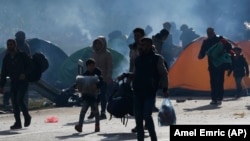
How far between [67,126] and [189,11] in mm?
31736

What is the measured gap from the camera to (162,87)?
34.6 ft

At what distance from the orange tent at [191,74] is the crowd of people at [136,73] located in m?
1.09

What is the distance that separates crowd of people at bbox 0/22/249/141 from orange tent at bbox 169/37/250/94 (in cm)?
109

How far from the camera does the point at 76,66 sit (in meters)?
25.5

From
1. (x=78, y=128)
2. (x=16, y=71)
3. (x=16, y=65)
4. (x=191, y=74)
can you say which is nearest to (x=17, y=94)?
(x=16, y=71)

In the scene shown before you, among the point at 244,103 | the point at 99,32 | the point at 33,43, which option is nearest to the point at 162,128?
the point at 244,103

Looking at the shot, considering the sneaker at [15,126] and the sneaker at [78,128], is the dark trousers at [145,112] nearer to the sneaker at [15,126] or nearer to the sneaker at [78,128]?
the sneaker at [78,128]

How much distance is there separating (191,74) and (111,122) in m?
7.99

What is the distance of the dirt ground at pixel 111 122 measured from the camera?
39.8 feet

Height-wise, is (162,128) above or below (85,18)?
below

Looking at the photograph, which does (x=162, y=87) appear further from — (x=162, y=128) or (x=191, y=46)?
(x=191, y=46)

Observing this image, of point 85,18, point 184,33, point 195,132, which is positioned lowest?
point 195,132

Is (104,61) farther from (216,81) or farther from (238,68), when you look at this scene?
(238,68)

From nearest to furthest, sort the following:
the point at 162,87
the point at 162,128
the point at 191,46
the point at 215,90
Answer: the point at 162,87, the point at 162,128, the point at 215,90, the point at 191,46
